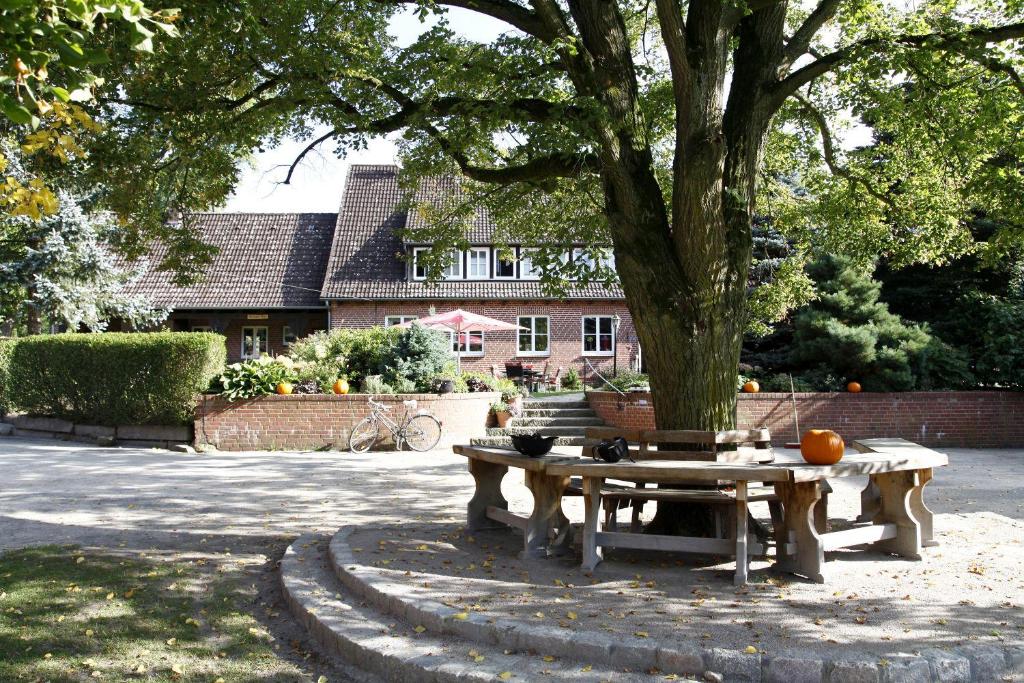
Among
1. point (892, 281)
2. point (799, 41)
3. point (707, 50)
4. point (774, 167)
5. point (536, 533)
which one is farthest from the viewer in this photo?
point (892, 281)

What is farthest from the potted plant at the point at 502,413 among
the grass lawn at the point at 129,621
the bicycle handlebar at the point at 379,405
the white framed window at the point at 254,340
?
the white framed window at the point at 254,340

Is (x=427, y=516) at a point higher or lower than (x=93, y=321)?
lower

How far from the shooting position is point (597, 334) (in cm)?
3159

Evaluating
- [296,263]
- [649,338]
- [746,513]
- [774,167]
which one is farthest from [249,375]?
[296,263]

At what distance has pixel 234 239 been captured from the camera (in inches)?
1356

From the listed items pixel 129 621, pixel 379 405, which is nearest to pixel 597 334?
pixel 379 405

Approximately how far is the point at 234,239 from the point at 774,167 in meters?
26.5

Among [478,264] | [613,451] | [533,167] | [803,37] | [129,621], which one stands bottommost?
[129,621]

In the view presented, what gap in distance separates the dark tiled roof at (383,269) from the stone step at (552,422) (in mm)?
11558

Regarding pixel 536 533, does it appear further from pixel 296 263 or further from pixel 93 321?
pixel 296 263

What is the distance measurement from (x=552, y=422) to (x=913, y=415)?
293 inches

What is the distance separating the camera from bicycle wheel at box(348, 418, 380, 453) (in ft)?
54.2

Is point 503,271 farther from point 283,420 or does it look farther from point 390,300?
point 283,420

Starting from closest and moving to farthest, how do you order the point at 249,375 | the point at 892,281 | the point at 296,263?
the point at 249,375 → the point at 892,281 → the point at 296,263
